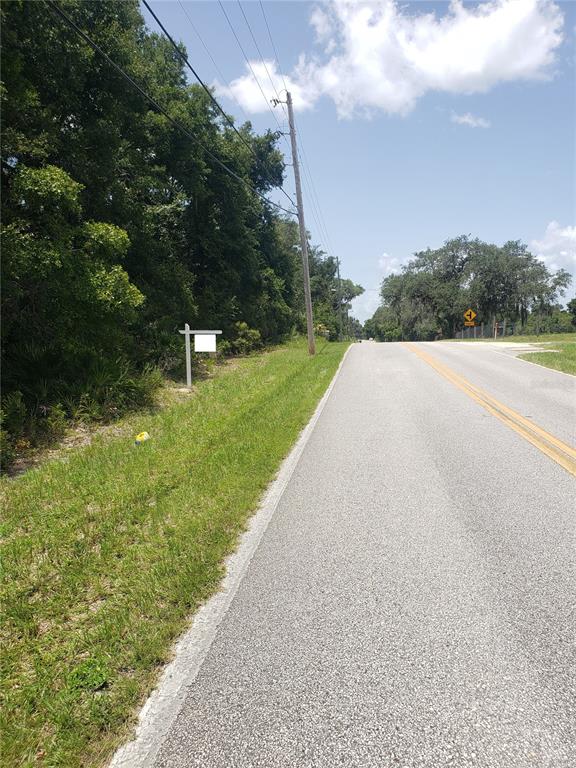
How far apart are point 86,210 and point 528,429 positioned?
431 inches

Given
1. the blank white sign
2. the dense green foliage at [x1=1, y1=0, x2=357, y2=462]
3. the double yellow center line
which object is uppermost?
the dense green foliage at [x1=1, y1=0, x2=357, y2=462]

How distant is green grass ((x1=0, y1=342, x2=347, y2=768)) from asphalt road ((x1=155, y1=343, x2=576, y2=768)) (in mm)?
359

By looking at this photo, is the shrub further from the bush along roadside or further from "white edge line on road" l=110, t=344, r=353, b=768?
"white edge line on road" l=110, t=344, r=353, b=768

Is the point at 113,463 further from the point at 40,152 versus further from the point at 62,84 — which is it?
the point at 62,84

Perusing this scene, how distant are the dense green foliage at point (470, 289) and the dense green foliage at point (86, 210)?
46559 mm

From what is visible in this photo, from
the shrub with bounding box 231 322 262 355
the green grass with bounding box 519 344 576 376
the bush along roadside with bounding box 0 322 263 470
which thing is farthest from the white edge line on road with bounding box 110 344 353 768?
the shrub with bounding box 231 322 262 355

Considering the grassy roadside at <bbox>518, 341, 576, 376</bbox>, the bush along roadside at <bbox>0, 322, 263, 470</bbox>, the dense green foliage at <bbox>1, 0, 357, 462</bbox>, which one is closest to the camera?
the bush along roadside at <bbox>0, 322, 263, 470</bbox>

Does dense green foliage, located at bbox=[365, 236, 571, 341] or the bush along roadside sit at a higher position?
dense green foliage, located at bbox=[365, 236, 571, 341]

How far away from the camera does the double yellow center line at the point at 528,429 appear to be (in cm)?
625

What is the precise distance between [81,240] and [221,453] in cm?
545

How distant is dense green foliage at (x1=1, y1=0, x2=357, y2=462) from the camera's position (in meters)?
8.21

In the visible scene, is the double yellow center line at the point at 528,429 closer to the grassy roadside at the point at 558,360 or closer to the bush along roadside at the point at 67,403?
the grassy roadside at the point at 558,360

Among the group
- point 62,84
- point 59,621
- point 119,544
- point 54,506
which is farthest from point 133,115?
point 59,621

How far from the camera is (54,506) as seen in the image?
511 centimetres
